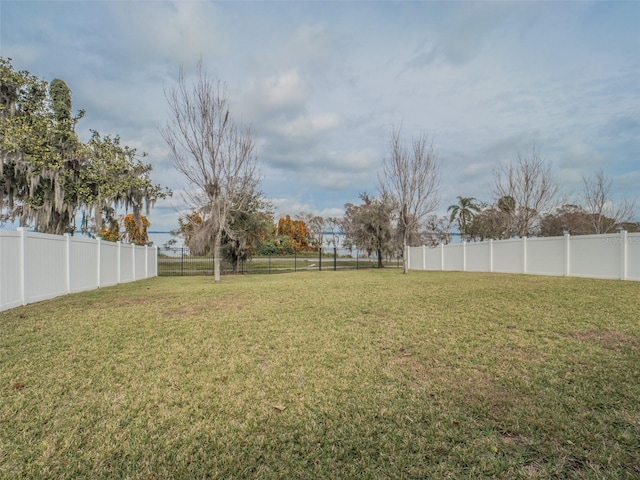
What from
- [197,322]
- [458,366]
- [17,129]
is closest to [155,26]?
[17,129]

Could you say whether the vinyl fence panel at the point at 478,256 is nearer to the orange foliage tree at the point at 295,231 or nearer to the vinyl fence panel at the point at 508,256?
the vinyl fence panel at the point at 508,256

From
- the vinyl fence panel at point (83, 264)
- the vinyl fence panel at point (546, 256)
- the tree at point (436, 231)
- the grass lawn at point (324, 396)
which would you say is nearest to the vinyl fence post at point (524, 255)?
the vinyl fence panel at point (546, 256)

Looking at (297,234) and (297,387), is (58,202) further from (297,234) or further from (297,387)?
(297,234)

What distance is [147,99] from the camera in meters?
11.7

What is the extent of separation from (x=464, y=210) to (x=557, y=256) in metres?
20.8

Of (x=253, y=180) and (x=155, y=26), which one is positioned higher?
(x=155, y=26)

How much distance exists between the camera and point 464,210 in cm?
3133

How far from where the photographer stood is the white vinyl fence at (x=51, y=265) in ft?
19.6

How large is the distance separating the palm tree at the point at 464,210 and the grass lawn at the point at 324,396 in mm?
27418

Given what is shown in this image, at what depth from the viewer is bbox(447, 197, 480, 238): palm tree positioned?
3084 cm

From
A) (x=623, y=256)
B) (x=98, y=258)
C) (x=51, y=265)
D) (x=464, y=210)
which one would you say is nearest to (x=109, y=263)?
(x=98, y=258)

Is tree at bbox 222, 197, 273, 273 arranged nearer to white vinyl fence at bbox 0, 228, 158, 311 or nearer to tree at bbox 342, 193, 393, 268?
white vinyl fence at bbox 0, 228, 158, 311

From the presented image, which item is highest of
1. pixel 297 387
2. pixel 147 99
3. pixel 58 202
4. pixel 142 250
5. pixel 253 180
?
pixel 147 99

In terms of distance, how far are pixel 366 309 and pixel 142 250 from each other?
Answer: 40.2 ft
